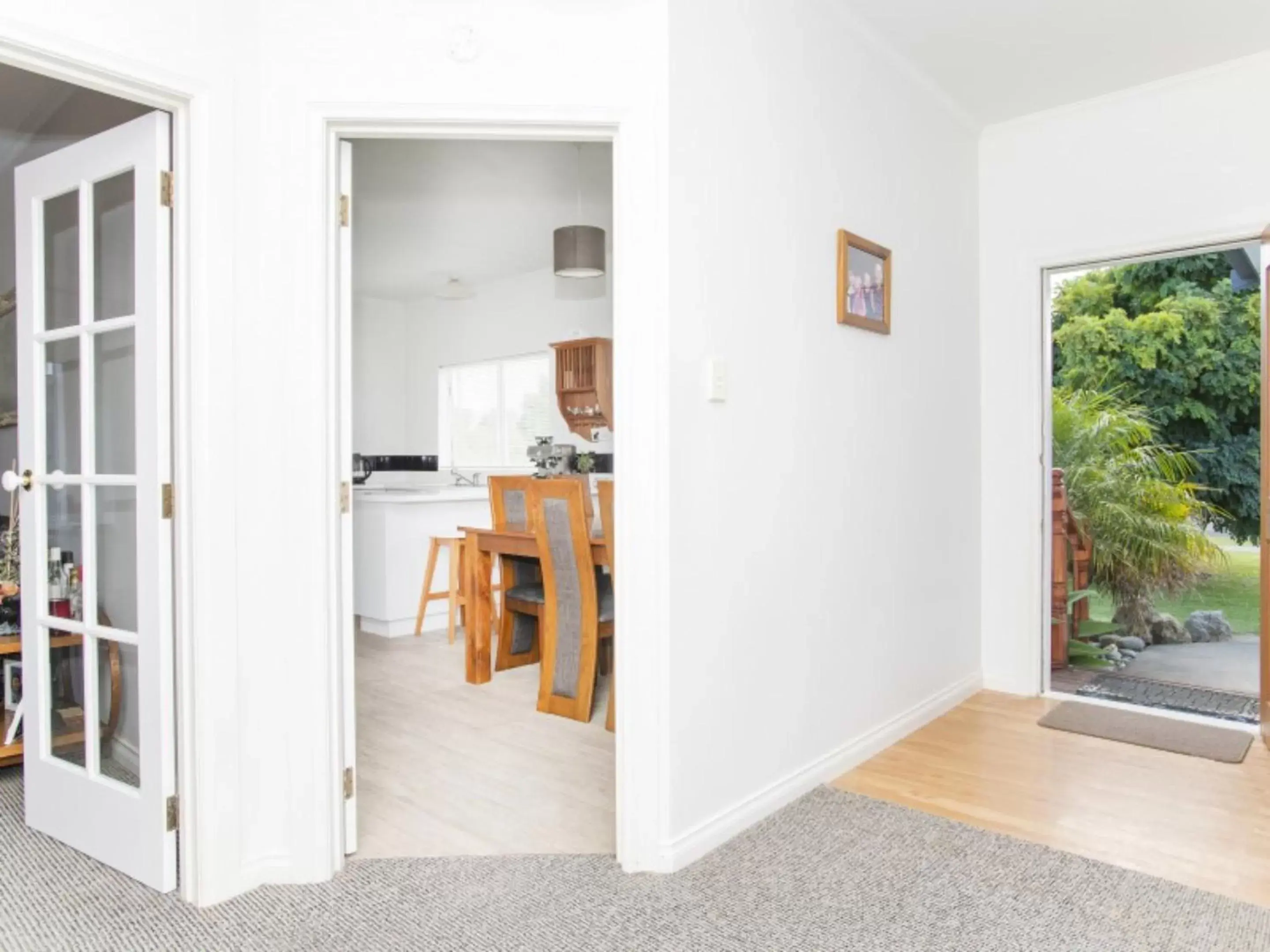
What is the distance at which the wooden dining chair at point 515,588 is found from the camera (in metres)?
4.08

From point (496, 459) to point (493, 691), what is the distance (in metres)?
3.13

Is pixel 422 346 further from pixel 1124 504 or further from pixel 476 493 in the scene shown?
pixel 1124 504

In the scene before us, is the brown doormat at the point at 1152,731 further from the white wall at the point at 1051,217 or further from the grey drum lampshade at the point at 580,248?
the grey drum lampshade at the point at 580,248

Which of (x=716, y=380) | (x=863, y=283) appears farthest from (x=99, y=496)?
(x=863, y=283)

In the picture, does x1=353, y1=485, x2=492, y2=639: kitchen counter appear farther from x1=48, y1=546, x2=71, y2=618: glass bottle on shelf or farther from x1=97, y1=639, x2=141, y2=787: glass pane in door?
x1=97, y1=639, x2=141, y2=787: glass pane in door

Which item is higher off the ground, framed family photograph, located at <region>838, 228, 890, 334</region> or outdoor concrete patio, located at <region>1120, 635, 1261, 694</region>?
framed family photograph, located at <region>838, 228, 890, 334</region>

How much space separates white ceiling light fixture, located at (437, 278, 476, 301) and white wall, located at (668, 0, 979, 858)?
3.65 meters

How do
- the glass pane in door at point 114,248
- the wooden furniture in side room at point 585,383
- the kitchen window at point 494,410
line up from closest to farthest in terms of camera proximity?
the glass pane in door at point 114,248 → the wooden furniture in side room at point 585,383 → the kitchen window at point 494,410

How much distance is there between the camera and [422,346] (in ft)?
24.4

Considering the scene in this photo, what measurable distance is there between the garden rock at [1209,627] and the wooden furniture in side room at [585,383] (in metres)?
4.09

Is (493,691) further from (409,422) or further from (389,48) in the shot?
(409,422)

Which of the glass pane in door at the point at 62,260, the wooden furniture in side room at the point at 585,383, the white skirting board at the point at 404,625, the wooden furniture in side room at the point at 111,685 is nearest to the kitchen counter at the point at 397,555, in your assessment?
the white skirting board at the point at 404,625

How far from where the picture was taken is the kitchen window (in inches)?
261

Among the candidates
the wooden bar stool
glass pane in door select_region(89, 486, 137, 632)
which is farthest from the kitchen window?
glass pane in door select_region(89, 486, 137, 632)
